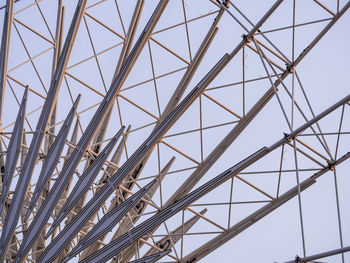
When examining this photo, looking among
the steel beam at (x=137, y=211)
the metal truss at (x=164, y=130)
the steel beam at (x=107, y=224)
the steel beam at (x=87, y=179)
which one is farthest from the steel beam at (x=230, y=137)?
the steel beam at (x=87, y=179)

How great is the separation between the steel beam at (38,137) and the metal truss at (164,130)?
0.05 meters

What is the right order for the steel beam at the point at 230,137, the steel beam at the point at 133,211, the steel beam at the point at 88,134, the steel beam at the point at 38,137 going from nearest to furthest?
the steel beam at the point at 88,134
the steel beam at the point at 38,137
the steel beam at the point at 230,137
the steel beam at the point at 133,211

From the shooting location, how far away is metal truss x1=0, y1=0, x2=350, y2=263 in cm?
2141

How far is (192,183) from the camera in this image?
23422mm

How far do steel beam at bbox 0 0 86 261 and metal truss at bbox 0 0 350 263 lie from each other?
49 millimetres

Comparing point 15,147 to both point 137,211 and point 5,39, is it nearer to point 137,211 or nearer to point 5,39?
point 5,39

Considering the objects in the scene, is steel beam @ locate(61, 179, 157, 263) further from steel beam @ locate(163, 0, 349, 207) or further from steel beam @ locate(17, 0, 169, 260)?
steel beam @ locate(163, 0, 349, 207)

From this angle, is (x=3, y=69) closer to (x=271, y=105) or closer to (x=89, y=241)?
(x=89, y=241)

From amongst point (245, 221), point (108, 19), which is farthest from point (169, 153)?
point (245, 221)

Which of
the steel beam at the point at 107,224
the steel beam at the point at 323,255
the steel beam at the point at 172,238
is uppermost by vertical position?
the steel beam at the point at 172,238

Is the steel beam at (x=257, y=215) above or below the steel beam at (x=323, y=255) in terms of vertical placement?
above

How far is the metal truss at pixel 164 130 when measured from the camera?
21.4 metres

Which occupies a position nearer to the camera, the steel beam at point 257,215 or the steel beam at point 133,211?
the steel beam at point 257,215

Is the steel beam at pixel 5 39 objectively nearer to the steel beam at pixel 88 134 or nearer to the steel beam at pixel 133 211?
the steel beam at pixel 88 134
